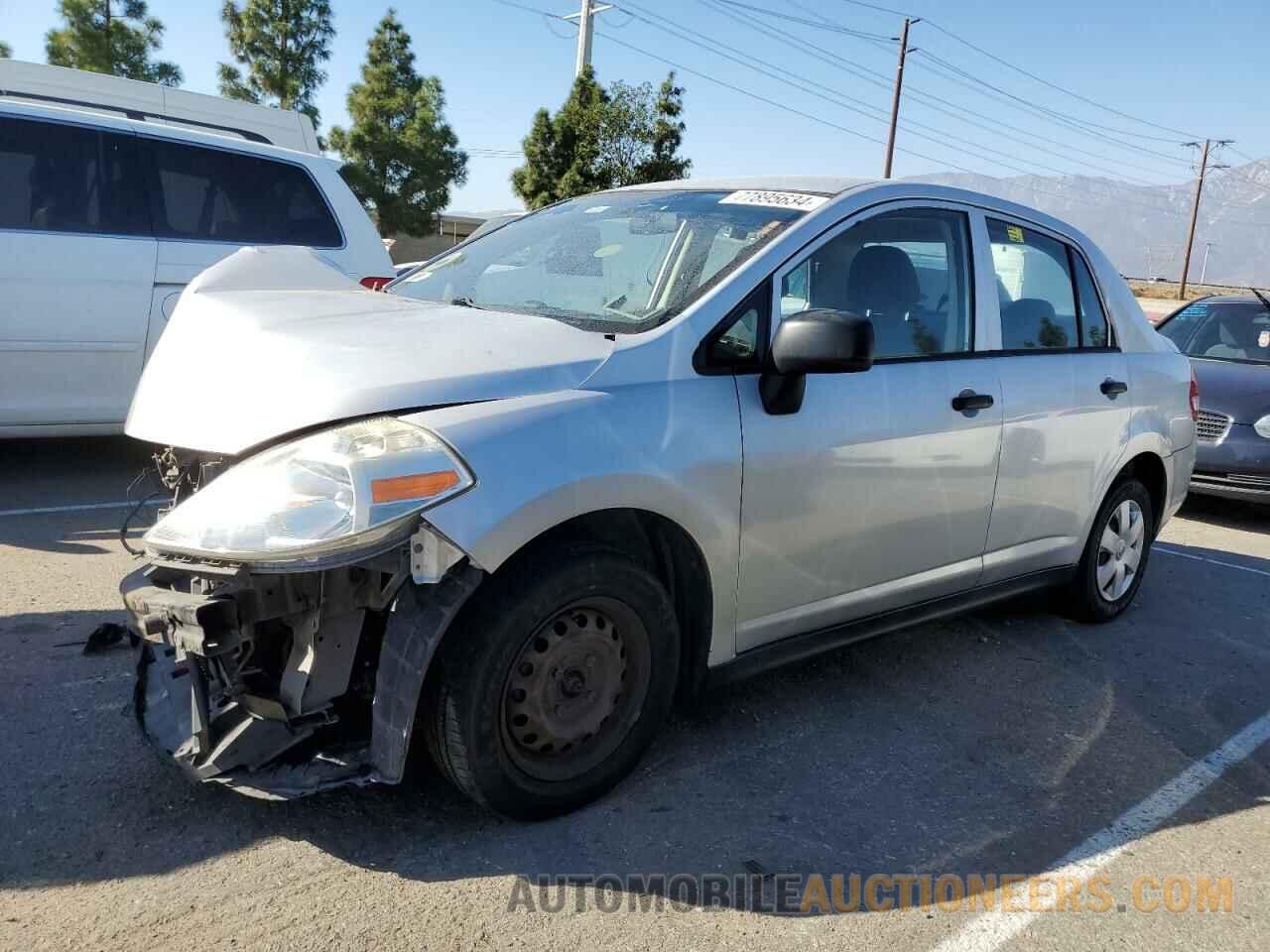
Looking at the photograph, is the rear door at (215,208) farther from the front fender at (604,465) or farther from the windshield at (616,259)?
the front fender at (604,465)

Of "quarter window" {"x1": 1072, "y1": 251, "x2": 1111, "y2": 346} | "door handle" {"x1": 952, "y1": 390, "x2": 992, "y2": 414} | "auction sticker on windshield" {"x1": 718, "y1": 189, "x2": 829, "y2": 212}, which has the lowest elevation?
"door handle" {"x1": 952, "y1": 390, "x2": 992, "y2": 414}

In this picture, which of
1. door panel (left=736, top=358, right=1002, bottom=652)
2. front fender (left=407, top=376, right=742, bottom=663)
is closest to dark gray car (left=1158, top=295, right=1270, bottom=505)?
door panel (left=736, top=358, right=1002, bottom=652)

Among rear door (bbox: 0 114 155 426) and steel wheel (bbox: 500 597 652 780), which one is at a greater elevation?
rear door (bbox: 0 114 155 426)

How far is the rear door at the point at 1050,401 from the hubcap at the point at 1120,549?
0.94 feet

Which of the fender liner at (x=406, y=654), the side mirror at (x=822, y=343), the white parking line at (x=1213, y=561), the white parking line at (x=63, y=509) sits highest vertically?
the side mirror at (x=822, y=343)

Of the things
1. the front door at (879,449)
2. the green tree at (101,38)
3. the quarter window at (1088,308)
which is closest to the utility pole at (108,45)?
the green tree at (101,38)

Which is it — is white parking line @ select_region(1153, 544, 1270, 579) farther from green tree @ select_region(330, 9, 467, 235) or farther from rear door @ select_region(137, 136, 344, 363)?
green tree @ select_region(330, 9, 467, 235)

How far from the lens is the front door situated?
313 cm

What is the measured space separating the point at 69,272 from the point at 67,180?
55 centimetres

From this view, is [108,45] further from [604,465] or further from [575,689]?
[575,689]

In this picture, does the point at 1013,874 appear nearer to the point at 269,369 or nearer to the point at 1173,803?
the point at 1173,803

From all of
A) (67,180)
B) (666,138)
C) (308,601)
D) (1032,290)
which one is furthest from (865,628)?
(666,138)

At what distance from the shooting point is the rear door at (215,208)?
19.9 feet

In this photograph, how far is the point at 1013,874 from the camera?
2.77m
